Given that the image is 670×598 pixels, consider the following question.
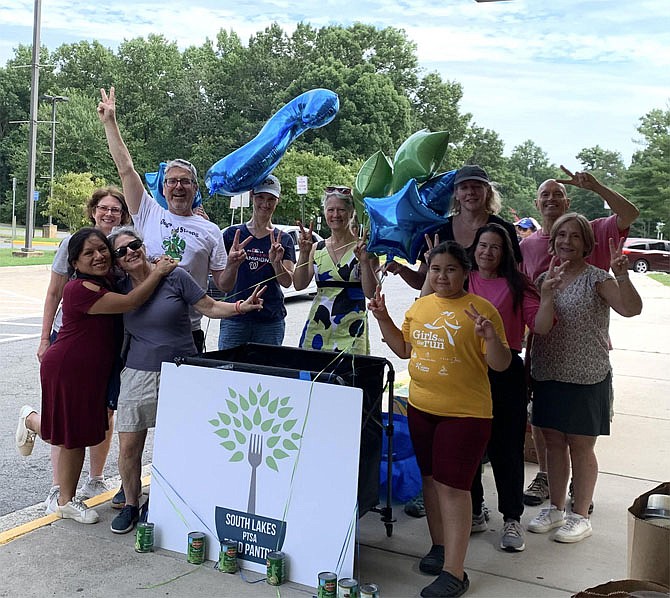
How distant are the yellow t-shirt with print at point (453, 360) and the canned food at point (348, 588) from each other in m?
0.76

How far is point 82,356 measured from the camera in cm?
371

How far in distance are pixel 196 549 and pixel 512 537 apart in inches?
59.0

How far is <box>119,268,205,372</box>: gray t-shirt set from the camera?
3707 mm

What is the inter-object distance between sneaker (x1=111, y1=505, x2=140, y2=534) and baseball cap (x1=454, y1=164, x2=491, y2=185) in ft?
7.60

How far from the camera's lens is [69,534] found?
12.0ft

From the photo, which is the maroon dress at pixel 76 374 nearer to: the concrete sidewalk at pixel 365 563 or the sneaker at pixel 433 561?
the concrete sidewalk at pixel 365 563

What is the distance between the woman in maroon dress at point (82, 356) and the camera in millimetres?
3648

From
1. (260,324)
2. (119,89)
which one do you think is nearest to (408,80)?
(119,89)

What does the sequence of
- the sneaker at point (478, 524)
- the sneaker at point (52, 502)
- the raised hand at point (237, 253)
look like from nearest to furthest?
the sneaker at point (478, 524) < the sneaker at point (52, 502) < the raised hand at point (237, 253)

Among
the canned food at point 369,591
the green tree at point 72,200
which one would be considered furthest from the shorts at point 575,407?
the green tree at point 72,200

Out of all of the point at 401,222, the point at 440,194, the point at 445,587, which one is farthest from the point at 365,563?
the point at 440,194

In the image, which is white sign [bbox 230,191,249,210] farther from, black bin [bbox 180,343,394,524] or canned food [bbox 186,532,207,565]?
canned food [bbox 186,532,207,565]

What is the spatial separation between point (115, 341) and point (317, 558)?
1520 millimetres

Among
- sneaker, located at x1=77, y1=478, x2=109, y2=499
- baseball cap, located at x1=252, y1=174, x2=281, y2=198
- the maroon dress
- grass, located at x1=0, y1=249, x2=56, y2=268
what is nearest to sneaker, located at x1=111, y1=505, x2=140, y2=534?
the maroon dress
